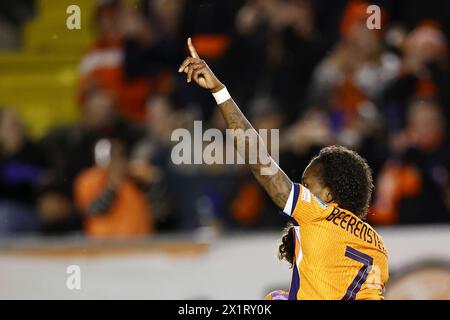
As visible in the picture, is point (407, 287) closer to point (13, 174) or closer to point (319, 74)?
point (319, 74)

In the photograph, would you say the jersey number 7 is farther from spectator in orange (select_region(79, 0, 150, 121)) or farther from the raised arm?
spectator in orange (select_region(79, 0, 150, 121))

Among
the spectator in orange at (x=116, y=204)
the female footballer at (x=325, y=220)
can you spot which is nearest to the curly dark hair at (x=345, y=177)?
the female footballer at (x=325, y=220)

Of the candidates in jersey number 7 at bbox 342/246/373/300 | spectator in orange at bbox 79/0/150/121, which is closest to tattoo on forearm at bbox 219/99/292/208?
jersey number 7 at bbox 342/246/373/300

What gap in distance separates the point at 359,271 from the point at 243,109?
434cm

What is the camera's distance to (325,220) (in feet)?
14.0

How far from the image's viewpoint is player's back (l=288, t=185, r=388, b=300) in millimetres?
4258

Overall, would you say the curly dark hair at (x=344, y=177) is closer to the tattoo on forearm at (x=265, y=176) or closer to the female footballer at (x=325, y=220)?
the female footballer at (x=325, y=220)

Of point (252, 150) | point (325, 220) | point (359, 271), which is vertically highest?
point (252, 150)

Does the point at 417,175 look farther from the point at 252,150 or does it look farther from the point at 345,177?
the point at 252,150

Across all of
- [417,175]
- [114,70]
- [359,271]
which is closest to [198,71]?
[359,271]

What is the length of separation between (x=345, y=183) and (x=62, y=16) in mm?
7475

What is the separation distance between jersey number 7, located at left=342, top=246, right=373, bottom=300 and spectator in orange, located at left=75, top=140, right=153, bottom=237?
3783 mm

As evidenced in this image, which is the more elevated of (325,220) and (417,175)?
(325,220)

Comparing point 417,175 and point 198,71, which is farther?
point 417,175
